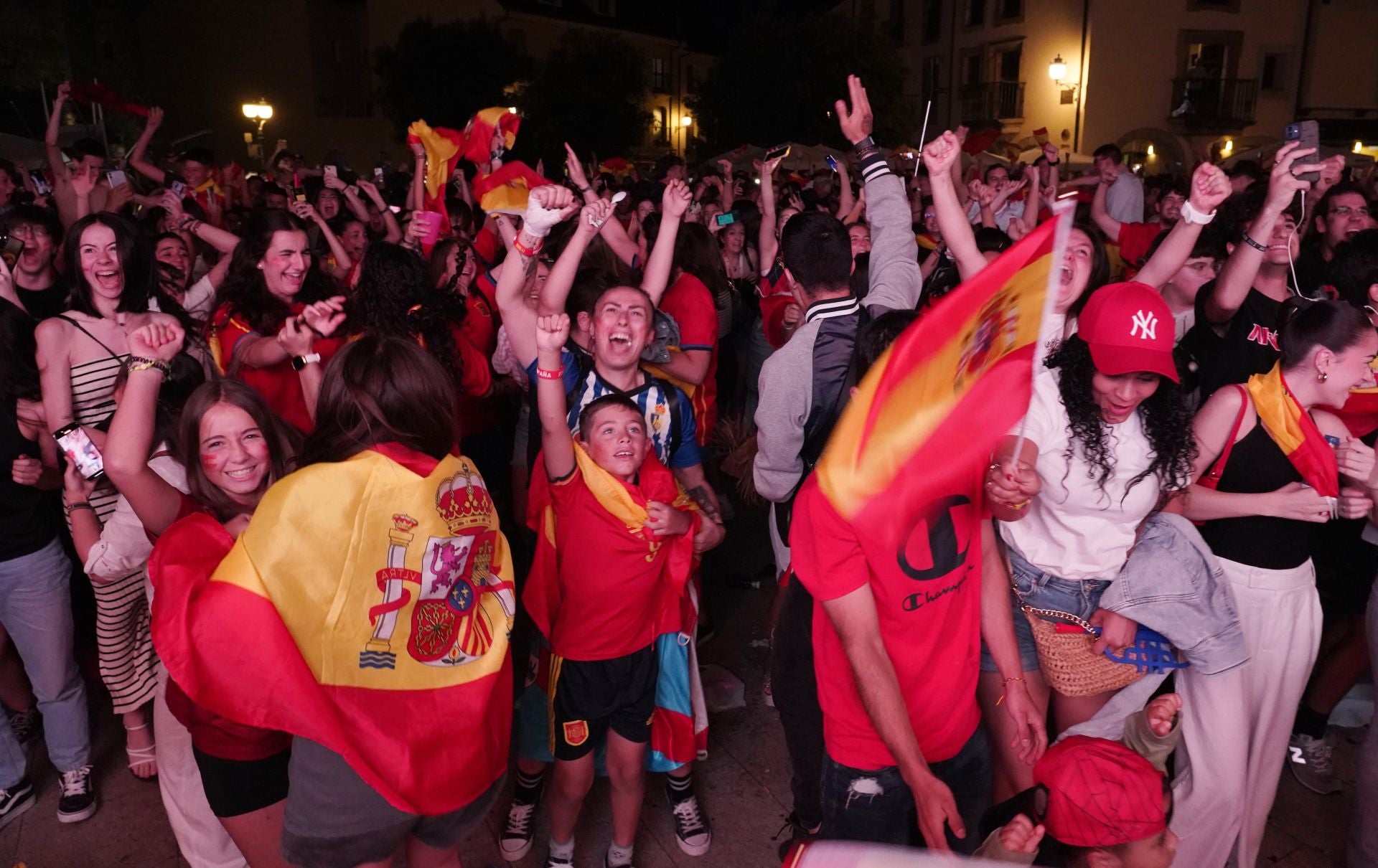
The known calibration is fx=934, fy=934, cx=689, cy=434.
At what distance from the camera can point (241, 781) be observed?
227 cm

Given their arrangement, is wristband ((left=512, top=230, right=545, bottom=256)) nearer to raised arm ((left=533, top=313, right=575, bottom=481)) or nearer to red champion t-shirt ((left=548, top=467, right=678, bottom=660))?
raised arm ((left=533, top=313, right=575, bottom=481))

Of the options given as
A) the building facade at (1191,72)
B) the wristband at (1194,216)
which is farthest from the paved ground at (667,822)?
the building facade at (1191,72)

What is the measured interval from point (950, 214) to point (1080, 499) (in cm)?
126

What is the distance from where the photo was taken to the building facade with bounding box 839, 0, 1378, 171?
27.8 meters

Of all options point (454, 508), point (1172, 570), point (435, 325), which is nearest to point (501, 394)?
point (435, 325)

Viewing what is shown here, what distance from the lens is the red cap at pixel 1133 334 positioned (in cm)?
240

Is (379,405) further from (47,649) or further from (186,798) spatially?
(47,649)

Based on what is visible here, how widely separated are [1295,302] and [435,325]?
3341 mm

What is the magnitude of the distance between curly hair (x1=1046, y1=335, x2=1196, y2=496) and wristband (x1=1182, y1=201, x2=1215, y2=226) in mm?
998

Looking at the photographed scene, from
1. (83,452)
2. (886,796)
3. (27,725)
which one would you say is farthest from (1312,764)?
(27,725)

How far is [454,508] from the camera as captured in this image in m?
2.14

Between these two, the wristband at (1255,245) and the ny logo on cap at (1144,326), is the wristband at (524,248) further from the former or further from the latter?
the wristband at (1255,245)

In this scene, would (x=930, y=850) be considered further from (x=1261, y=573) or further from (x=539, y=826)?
(x=539, y=826)

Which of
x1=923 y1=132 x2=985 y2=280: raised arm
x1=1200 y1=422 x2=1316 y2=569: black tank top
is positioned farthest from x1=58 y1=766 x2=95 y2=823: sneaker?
x1=1200 y1=422 x2=1316 y2=569: black tank top
